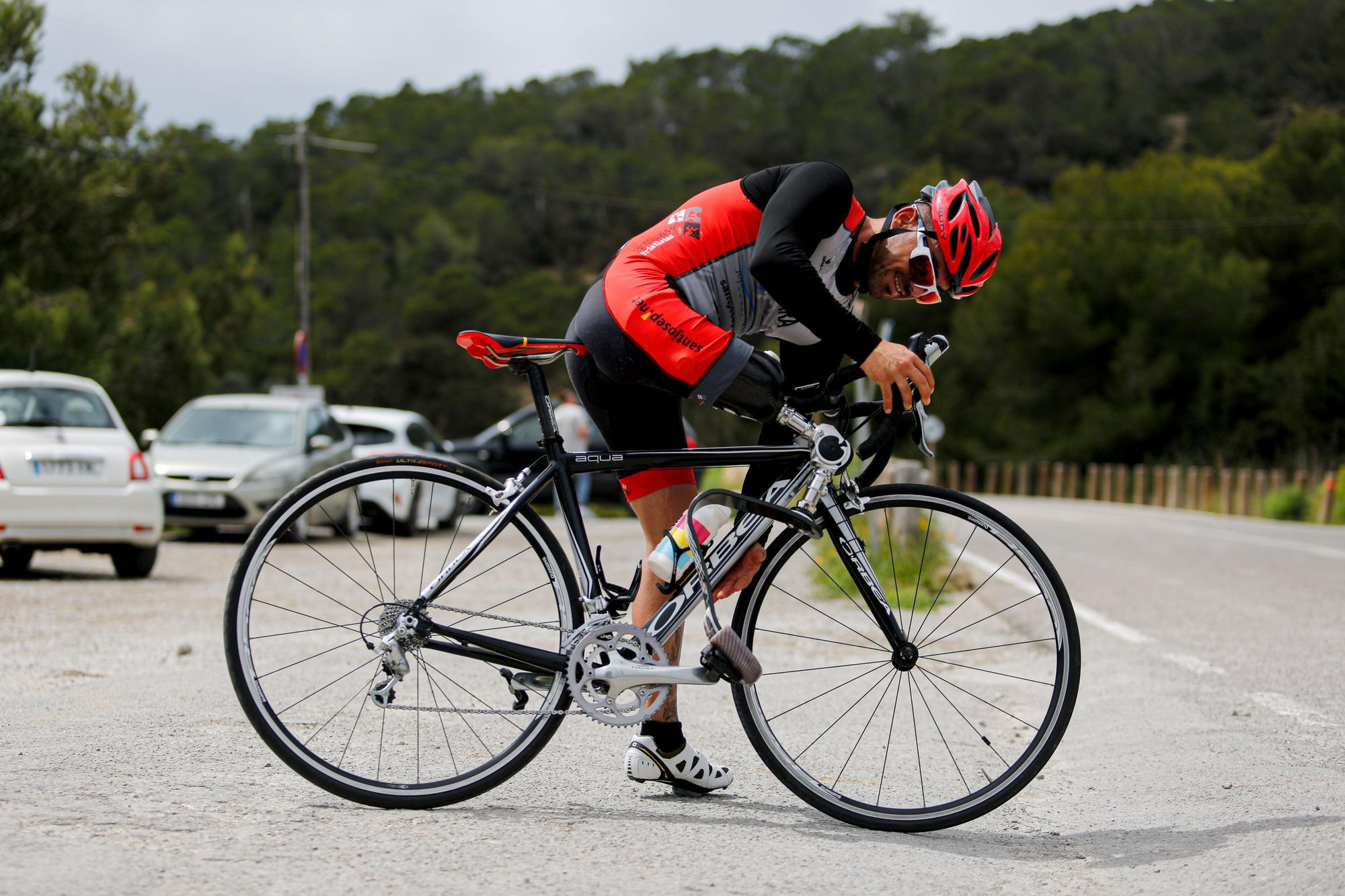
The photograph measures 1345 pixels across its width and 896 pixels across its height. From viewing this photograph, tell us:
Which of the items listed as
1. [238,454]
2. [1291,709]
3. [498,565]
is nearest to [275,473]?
[238,454]

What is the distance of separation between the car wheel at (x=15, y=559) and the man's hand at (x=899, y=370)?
32.1 feet

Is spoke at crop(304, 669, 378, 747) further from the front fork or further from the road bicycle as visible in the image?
the front fork

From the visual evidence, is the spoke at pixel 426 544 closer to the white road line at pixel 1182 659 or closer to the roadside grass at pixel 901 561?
the roadside grass at pixel 901 561

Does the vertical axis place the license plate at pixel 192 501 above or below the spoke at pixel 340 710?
below

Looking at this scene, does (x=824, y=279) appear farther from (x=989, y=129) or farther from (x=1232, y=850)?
(x=989, y=129)

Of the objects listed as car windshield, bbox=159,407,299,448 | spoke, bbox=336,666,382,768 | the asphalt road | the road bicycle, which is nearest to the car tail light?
the asphalt road

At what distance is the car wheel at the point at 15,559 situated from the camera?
11781mm

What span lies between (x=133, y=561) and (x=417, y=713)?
27.3 ft

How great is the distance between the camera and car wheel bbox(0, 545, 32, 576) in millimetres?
11781

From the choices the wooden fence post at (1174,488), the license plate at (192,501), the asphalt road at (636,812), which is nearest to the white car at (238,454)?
the license plate at (192,501)

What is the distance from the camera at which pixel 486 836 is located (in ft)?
11.6

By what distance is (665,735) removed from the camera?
404cm

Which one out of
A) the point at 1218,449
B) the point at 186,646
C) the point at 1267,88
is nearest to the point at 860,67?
the point at 1267,88

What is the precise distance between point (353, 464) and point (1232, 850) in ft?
7.86
